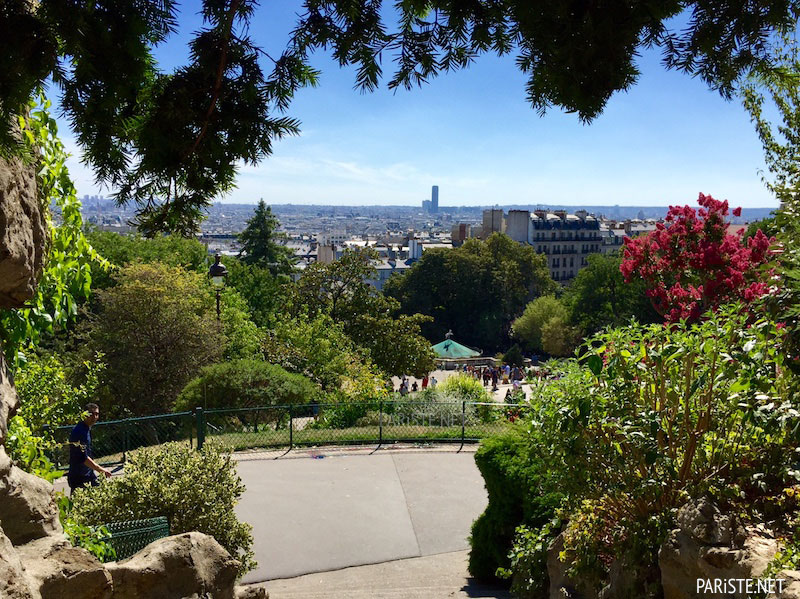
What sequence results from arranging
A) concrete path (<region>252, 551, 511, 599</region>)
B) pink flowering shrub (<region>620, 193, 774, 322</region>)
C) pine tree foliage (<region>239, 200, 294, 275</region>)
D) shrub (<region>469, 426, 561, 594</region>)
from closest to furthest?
concrete path (<region>252, 551, 511, 599</region>) → shrub (<region>469, 426, 561, 594</region>) → pink flowering shrub (<region>620, 193, 774, 322</region>) → pine tree foliage (<region>239, 200, 294, 275</region>)

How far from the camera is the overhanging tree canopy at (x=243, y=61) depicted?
2.92 m

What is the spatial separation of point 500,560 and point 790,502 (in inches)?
147

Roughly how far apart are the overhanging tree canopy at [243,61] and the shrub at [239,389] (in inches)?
490

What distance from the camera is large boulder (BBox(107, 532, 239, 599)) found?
14.4 ft

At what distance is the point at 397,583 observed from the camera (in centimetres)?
764

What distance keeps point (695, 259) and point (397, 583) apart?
11656 mm

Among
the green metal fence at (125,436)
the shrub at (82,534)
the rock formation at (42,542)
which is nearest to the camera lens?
the rock formation at (42,542)

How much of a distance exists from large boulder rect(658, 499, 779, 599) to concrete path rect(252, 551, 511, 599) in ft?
10.1

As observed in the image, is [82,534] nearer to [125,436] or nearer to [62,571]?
[62,571]

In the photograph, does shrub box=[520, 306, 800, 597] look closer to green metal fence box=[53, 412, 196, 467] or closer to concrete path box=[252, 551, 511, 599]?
concrete path box=[252, 551, 511, 599]

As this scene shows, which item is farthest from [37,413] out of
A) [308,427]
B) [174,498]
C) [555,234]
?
[555,234]

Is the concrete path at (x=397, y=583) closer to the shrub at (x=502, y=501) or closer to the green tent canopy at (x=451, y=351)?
the shrub at (x=502, y=501)

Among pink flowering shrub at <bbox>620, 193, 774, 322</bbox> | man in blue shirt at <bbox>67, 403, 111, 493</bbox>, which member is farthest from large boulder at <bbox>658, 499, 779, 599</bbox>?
pink flowering shrub at <bbox>620, 193, 774, 322</bbox>

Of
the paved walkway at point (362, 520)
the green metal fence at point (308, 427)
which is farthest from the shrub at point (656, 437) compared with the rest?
the green metal fence at point (308, 427)
